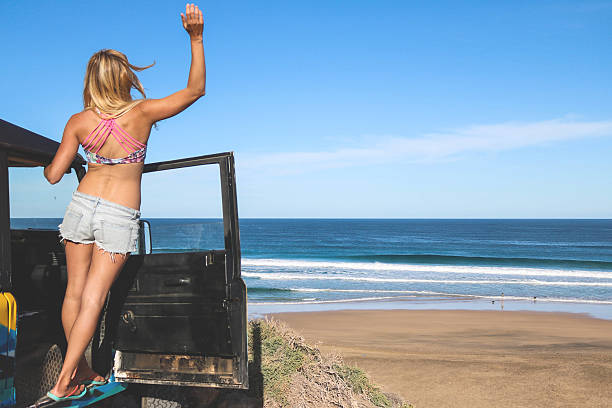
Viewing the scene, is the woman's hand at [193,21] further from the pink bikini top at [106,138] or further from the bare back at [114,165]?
the pink bikini top at [106,138]

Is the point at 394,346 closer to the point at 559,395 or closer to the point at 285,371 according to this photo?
the point at 559,395

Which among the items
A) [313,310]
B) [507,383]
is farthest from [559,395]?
[313,310]

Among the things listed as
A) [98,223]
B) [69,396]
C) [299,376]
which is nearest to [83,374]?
[69,396]

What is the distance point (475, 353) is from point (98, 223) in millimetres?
8795

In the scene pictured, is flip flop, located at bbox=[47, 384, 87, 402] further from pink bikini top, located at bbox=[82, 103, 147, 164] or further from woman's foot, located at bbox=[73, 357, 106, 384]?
pink bikini top, located at bbox=[82, 103, 147, 164]

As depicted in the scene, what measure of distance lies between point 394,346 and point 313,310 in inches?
247

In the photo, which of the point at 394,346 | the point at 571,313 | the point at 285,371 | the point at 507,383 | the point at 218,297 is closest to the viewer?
the point at 218,297

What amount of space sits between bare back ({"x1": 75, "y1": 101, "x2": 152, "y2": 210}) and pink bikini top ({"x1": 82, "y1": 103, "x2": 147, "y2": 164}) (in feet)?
0.05

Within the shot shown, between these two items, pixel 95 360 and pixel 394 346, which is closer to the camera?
pixel 95 360

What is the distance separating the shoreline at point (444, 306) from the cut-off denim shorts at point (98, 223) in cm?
1353

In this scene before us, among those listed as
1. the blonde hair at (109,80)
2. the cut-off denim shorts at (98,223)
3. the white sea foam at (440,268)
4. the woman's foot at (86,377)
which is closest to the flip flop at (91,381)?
the woman's foot at (86,377)

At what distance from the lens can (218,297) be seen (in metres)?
3.09

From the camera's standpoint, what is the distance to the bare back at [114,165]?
276cm

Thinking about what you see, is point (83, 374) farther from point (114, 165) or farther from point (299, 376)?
point (299, 376)
